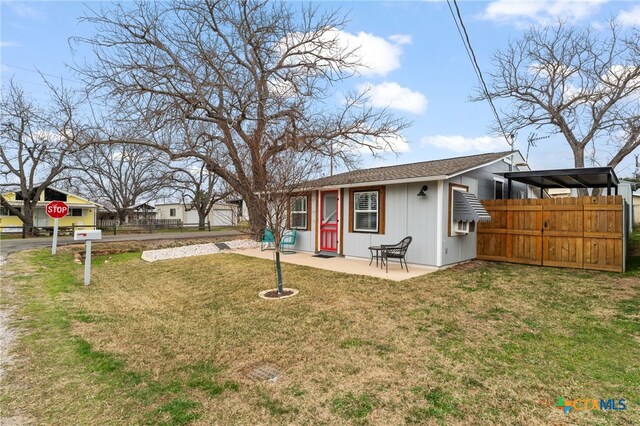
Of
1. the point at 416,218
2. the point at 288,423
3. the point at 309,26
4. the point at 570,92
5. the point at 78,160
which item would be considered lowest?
the point at 288,423

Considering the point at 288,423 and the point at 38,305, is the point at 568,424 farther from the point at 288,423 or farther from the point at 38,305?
the point at 38,305

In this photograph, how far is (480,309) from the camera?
5023 millimetres

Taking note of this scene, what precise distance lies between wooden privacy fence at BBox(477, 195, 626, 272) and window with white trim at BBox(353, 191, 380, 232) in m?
3.24

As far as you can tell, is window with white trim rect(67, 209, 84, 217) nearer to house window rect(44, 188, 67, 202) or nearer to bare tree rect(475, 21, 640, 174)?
house window rect(44, 188, 67, 202)

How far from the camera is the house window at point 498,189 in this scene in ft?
35.4

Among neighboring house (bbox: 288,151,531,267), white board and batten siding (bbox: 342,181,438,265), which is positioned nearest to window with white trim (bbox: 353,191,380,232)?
neighboring house (bbox: 288,151,531,267)

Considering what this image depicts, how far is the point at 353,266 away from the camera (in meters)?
8.65

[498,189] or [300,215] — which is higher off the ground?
[498,189]

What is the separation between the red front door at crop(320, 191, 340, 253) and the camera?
10.7m

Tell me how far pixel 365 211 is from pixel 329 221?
5.18 ft

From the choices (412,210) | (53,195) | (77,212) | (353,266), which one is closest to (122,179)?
(77,212)

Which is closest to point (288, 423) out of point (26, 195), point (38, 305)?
point (38, 305)

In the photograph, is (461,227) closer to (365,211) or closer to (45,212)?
(365,211)

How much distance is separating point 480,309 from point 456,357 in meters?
1.93
